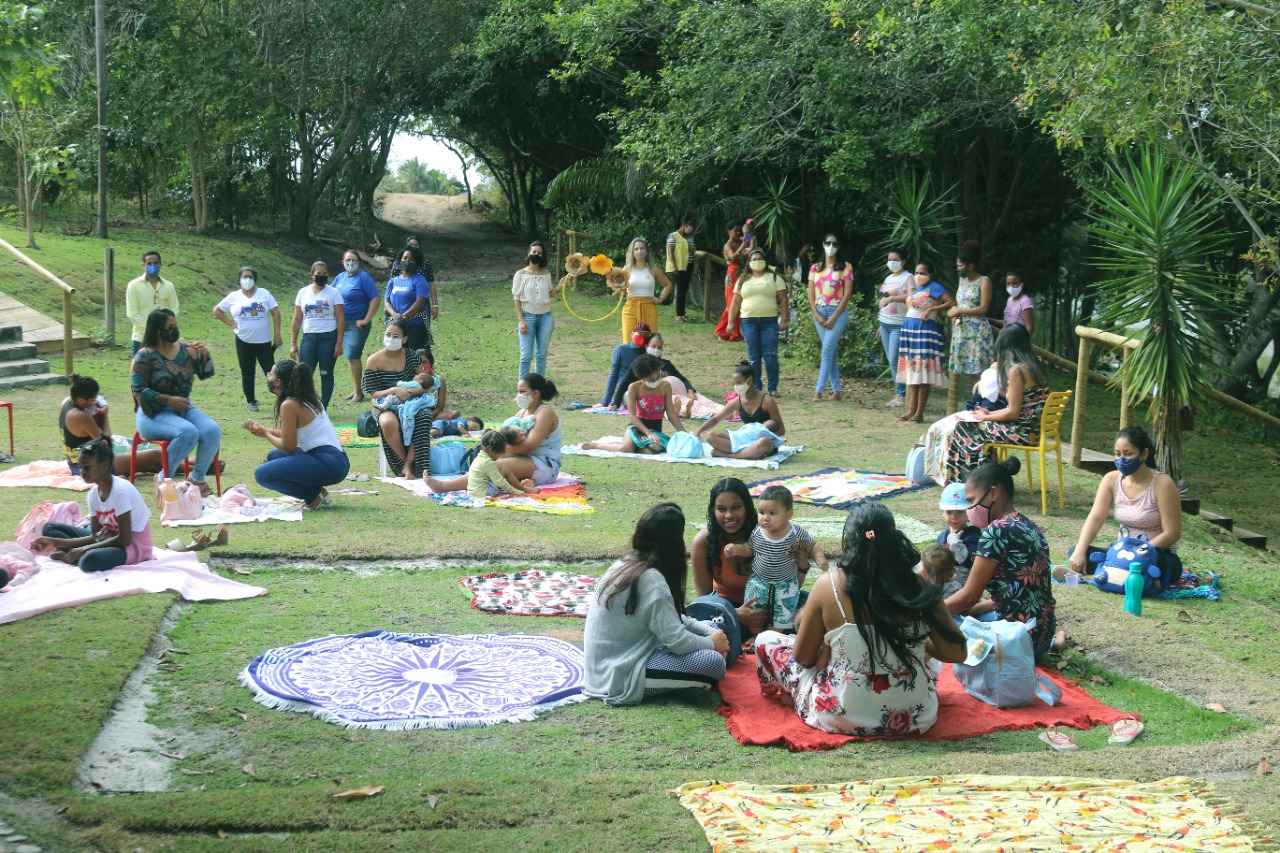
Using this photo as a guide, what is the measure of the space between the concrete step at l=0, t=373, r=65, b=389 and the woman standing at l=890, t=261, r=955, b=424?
32.0 feet

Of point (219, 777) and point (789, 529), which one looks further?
point (789, 529)

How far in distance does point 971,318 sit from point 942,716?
792 centimetres

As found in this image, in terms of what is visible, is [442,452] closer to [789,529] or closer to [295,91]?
[789,529]

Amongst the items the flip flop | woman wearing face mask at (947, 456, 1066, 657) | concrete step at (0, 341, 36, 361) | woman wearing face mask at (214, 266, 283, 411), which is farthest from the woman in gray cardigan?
concrete step at (0, 341, 36, 361)

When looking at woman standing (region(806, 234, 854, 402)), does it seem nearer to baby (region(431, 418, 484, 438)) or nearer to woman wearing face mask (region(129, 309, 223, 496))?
baby (region(431, 418, 484, 438))

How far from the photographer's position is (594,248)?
78.9 feet

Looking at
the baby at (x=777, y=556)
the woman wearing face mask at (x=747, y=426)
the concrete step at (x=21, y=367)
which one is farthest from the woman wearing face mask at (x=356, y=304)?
the baby at (x=777, y=556)

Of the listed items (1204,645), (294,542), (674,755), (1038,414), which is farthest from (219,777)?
(1038,414)

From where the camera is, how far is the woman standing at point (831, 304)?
14.4 m

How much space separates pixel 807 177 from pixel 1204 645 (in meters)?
14.8

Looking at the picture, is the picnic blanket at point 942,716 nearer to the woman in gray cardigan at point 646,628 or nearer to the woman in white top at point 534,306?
the woman in gray cardigan at point 646,628

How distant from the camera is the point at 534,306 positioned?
1389cm

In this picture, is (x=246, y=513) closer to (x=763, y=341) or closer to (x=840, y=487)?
(x=840, y=487)

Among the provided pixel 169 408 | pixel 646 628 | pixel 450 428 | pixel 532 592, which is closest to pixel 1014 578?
pixel 646 628
